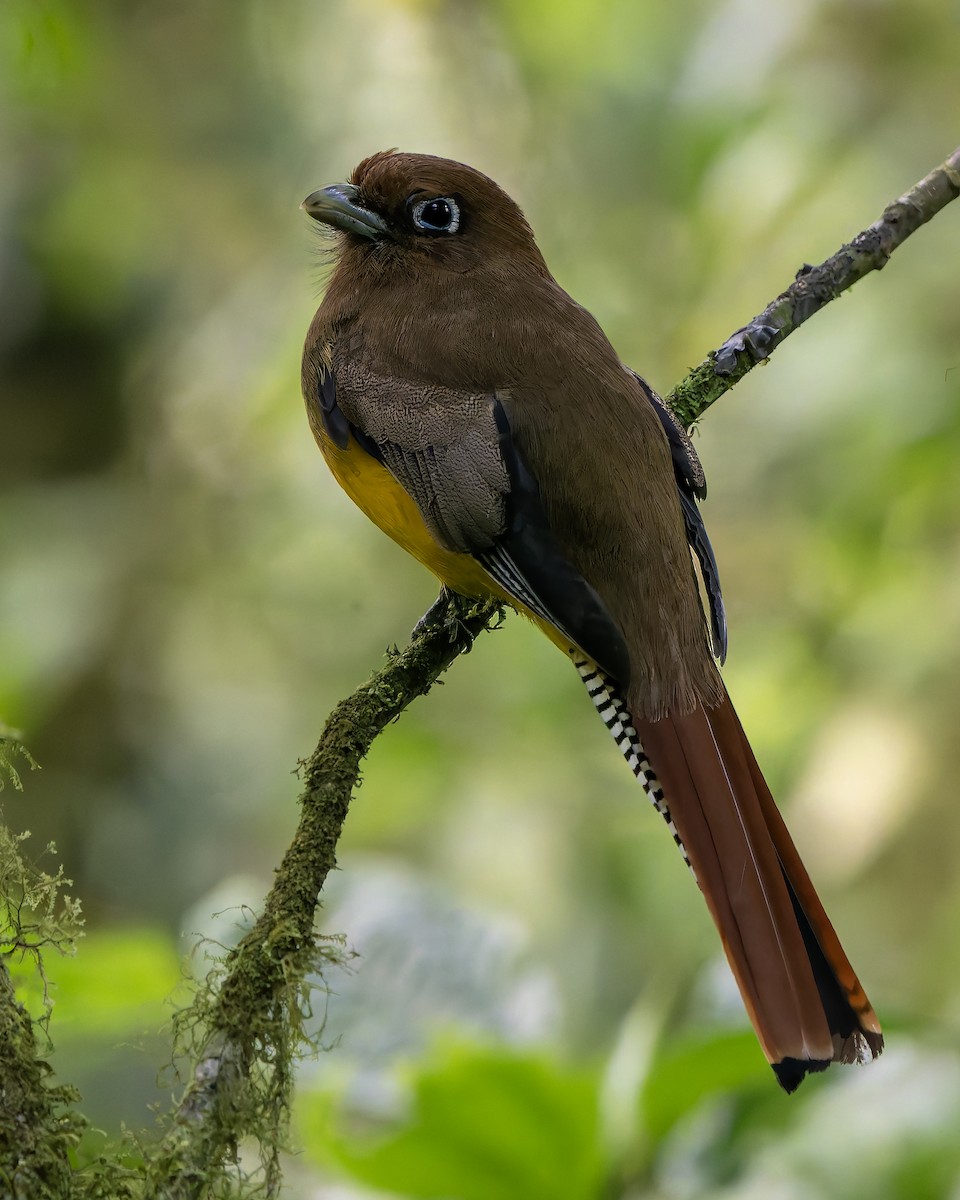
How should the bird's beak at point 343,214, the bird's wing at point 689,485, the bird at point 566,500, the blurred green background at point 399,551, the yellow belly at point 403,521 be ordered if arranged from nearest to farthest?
the bird at point 566,500, the yellow belly at point 403,521, the bird's wing at point 689,485, the bird's beak at point 343,214, the blurred green background at point 399,551

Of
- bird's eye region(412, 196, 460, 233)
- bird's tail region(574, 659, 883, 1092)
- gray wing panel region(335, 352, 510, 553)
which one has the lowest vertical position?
bird's tail region(574, 659, 883, 1092)

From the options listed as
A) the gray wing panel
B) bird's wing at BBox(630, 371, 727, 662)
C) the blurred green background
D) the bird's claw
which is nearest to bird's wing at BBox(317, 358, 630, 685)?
the gray wing panel

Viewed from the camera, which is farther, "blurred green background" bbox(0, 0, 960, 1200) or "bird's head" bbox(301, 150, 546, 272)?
"blurred green background" bbox(0, 0, 960, 1200)

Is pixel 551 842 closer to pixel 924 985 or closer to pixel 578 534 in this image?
pixel 924 985

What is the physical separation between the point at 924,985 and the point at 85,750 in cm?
315

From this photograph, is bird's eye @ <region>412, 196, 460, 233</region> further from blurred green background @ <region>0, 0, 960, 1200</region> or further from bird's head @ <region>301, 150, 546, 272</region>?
blurred green background @ <region>0, 0, 960, 1200</region>

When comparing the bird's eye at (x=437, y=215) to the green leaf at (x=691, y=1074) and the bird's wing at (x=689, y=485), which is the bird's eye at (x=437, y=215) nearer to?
the bird's wing at (x=689, y=485)

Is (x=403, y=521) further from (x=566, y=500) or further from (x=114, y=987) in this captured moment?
(x=114, y=987)

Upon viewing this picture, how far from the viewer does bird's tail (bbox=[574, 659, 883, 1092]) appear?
2369 mm

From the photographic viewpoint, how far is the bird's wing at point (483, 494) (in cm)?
267

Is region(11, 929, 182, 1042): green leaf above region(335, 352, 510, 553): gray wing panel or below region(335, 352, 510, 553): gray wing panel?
below

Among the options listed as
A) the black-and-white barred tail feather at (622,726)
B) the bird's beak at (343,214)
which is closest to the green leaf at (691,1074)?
the black-and-white barred tail feather at (622,726)

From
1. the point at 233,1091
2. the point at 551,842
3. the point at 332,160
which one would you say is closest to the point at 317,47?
the point at 332,160

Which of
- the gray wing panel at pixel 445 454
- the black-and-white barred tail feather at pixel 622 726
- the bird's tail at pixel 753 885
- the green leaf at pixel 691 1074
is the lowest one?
the green leaf at pixel 691 1074
